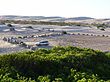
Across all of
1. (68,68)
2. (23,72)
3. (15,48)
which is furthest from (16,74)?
(15,48)

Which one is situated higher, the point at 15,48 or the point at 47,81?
the point at 47,81

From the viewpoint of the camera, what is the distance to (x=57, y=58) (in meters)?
11.8

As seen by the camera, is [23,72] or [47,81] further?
[23,72]

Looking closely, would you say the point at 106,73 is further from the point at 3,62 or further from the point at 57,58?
the point at 3,62

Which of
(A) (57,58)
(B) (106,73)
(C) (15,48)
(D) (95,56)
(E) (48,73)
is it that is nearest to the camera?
(E) (48,73)

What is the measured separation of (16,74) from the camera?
34.1ft

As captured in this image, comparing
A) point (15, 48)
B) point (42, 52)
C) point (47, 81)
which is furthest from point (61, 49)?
point (15, 48)

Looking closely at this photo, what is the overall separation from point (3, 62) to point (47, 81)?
2499mm

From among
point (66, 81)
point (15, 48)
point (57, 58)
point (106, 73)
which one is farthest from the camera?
point (15, 48)

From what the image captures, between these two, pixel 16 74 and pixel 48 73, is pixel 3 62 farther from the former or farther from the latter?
pixel 48 73

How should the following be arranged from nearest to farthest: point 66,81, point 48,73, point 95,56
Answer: point 66,81 < point 48,73 < point 95,56

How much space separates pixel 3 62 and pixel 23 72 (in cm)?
75

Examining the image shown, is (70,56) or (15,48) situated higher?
(70,56)

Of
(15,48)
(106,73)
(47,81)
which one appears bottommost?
(15,48)
